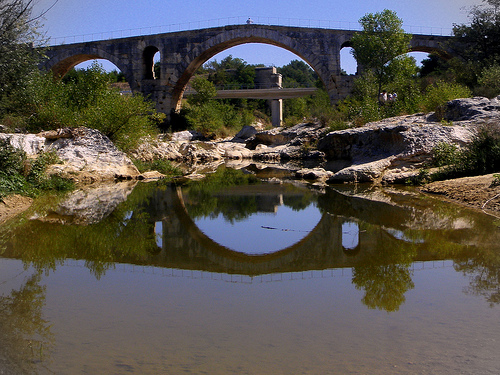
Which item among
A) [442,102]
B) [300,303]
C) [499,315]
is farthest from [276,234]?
[442,102]

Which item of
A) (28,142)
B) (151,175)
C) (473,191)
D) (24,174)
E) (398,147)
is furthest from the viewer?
(151,175)

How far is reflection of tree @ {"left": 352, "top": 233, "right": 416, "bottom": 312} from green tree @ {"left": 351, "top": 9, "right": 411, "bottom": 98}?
14621 mm

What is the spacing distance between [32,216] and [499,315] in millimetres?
5657

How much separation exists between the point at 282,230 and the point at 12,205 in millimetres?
3908

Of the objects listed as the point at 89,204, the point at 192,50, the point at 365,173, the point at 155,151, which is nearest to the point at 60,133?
the point at 89,204

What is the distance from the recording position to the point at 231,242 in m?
5.15

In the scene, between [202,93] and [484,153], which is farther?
[202,93]

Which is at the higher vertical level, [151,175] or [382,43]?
[382,43]

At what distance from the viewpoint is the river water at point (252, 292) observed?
8.07ft

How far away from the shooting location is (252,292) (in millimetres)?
3502

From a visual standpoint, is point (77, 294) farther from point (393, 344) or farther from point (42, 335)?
point (393, 344)

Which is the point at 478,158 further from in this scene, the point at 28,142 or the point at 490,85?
the point at 28,142

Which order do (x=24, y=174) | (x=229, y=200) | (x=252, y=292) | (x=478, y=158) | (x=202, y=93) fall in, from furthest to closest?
1. (x=202, y=93)
2. (x=24, y=174)
3. (x=229, y=200)
4. (x=478, y=158)
5. (x=252, y=292)

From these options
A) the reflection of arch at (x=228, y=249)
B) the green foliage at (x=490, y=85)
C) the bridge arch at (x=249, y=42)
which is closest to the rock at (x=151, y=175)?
the reflection of arch at (x=228, y=249)
